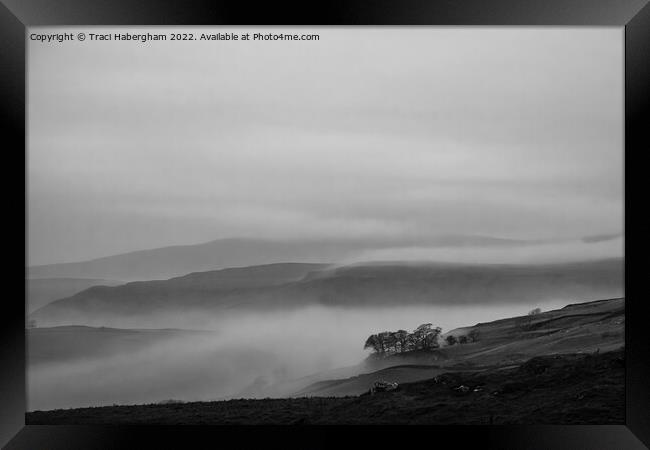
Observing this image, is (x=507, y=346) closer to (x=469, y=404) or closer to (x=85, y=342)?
(x=469, y=404)

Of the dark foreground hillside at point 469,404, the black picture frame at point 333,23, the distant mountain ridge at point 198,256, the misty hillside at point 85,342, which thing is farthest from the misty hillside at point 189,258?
the dark foreground hillside at point 469,404

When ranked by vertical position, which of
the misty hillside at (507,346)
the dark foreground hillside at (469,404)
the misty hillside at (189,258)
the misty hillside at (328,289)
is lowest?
the dark foreground hillside at (469,404)

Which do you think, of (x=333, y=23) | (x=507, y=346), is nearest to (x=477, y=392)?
(x=507, y=346)

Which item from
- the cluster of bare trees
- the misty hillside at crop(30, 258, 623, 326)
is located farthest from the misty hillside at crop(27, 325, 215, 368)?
the cluster of bare trees

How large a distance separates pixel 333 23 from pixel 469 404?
2.24 meters

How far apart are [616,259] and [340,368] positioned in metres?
1.66

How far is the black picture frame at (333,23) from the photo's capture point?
11.0 feet

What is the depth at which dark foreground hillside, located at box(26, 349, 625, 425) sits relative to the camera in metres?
3.38

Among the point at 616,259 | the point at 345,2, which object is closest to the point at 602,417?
the point at 616,259

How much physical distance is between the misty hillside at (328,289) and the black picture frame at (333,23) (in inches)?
10.6

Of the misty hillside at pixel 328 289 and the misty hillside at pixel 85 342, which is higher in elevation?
the misty hillside at pixel 328 289

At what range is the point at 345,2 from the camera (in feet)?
11.1

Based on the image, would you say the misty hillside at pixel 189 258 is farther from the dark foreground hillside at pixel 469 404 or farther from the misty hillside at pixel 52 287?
the dark foreground hillside at pixel 469 404

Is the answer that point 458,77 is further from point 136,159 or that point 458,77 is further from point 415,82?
point 136,159
